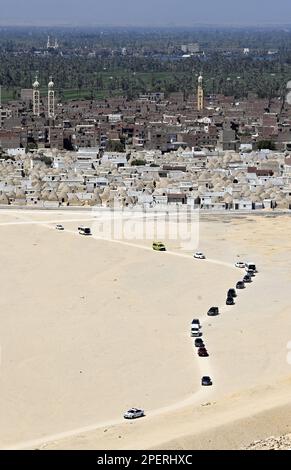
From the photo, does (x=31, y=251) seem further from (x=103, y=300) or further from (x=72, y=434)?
(x=72, y=434)

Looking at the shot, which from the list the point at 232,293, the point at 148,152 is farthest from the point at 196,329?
the point at 148,152

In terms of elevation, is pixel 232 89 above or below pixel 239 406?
below

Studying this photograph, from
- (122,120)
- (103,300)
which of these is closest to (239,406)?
(103,300)

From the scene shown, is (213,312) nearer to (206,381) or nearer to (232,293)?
(232,293)

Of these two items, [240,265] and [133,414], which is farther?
[240,265]

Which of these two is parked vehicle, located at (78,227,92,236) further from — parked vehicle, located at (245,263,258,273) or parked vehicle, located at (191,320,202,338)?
parked vehicle, located at (191,320,202,338)

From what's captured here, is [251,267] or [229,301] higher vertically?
[229,301]

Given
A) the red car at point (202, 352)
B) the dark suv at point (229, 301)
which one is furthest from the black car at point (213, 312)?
the red car at point (202, 352)
